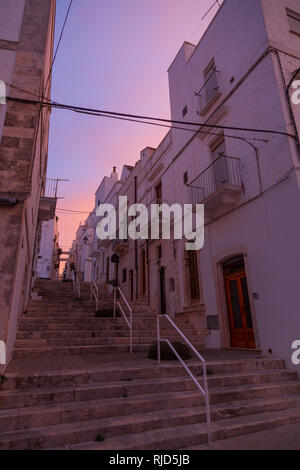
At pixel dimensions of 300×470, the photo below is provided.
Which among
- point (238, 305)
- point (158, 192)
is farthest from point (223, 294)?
point (158, 192)

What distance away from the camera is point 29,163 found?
518 centimetres

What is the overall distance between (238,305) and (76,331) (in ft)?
15.7

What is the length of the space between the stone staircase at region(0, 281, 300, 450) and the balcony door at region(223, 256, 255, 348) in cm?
180

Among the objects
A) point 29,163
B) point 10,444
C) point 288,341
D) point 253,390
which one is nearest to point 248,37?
point 29,163

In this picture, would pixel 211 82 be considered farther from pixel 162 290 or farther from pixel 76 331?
pixel 76 331

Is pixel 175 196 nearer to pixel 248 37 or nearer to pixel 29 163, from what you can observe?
pixel 248 37

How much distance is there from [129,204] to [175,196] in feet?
21.6

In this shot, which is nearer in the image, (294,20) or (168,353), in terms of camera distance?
(168,353)

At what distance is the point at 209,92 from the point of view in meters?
10.5

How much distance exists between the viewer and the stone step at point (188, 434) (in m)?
3.08

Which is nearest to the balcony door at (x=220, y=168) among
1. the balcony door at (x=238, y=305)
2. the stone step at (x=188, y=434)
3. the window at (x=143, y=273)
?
the balcony door at (x=238, y=305)

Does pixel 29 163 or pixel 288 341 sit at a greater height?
pixel 29 163
